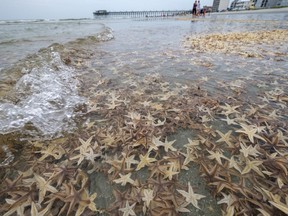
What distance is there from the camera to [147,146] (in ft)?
10.2

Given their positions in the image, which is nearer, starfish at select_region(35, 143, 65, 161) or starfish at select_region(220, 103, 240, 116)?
starfish at select_region(35, 143, 65, 161)

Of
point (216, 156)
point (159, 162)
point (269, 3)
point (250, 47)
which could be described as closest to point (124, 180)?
point (159, 162)

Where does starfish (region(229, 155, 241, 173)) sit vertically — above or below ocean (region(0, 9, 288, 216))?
above

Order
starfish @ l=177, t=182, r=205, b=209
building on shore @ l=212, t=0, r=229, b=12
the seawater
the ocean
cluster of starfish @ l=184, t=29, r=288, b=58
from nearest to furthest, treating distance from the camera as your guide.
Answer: starfish @ l=177, t=182, r=205, b=209 → the ocean → the seawater → cluster of starfish @ l=184, t=29, r=288, b=58 → building on shore @ l=212, t=0, r=229, b=12

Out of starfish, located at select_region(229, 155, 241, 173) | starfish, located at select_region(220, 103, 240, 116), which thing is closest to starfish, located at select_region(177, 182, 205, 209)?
starfish, located at select_region(229, 155, 241, 173)

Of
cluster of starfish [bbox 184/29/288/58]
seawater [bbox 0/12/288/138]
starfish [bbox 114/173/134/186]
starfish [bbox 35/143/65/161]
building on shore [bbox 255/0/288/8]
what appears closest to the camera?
starfish [bbox 114/173/134/186]

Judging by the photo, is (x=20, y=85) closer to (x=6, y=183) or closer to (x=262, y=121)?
(x=6, y=183)

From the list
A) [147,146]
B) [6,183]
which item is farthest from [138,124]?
[6,183]

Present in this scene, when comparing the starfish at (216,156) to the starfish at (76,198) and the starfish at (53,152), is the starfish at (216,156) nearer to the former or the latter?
the starfish at (76,198)

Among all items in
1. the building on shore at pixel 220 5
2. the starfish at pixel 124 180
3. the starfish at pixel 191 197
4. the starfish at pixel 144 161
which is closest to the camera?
the starfish at pixel 191 197

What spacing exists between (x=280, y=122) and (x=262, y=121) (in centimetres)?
36

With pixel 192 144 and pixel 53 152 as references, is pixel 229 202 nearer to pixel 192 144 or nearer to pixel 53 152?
pixel 192 144

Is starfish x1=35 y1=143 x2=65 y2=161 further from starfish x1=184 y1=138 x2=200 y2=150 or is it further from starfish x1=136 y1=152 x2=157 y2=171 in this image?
starfish x1=184 y1=138 x2=200 y2=150

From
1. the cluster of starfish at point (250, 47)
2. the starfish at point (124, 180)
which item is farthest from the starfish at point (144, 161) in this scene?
the cluster of starfish at point (250, 47)
